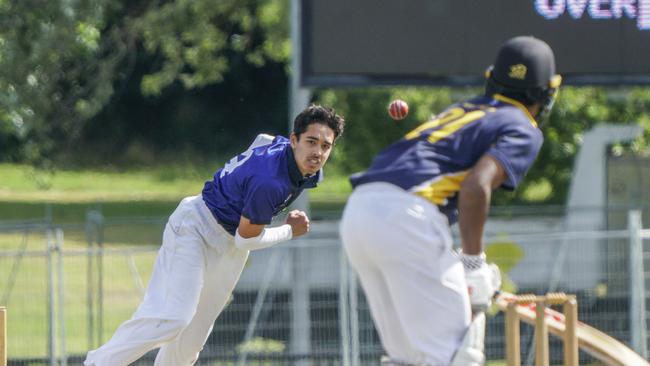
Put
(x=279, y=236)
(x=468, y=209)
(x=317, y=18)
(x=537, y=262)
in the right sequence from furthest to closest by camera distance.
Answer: (x=537, y=262)
(x=317, y=18)
(x=279, y=236)
(x=468, y=209)

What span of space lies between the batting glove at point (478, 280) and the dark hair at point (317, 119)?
4.05 ft

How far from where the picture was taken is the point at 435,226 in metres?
5.32

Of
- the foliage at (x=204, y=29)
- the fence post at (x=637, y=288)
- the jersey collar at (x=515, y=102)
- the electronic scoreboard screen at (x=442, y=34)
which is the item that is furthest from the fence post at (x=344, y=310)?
the foliage at (x=204, y=29)

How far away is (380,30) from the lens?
9.38 metres

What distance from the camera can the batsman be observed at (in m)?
5.27

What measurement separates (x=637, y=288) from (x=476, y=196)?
487 cm

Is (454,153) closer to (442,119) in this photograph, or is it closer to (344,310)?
(442,119)

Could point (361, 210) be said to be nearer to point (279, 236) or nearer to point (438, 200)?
point (438, 200)

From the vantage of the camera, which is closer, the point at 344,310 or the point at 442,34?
the point at 442,34

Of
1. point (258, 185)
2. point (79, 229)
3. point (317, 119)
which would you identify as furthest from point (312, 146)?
point (79, 229)

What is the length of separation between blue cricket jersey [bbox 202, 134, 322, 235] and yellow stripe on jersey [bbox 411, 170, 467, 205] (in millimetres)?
1139

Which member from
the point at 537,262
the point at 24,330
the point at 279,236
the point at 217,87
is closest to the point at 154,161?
the point at 217,87

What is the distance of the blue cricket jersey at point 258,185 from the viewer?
6332 mm

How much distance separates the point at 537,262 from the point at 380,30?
207 centimetres
